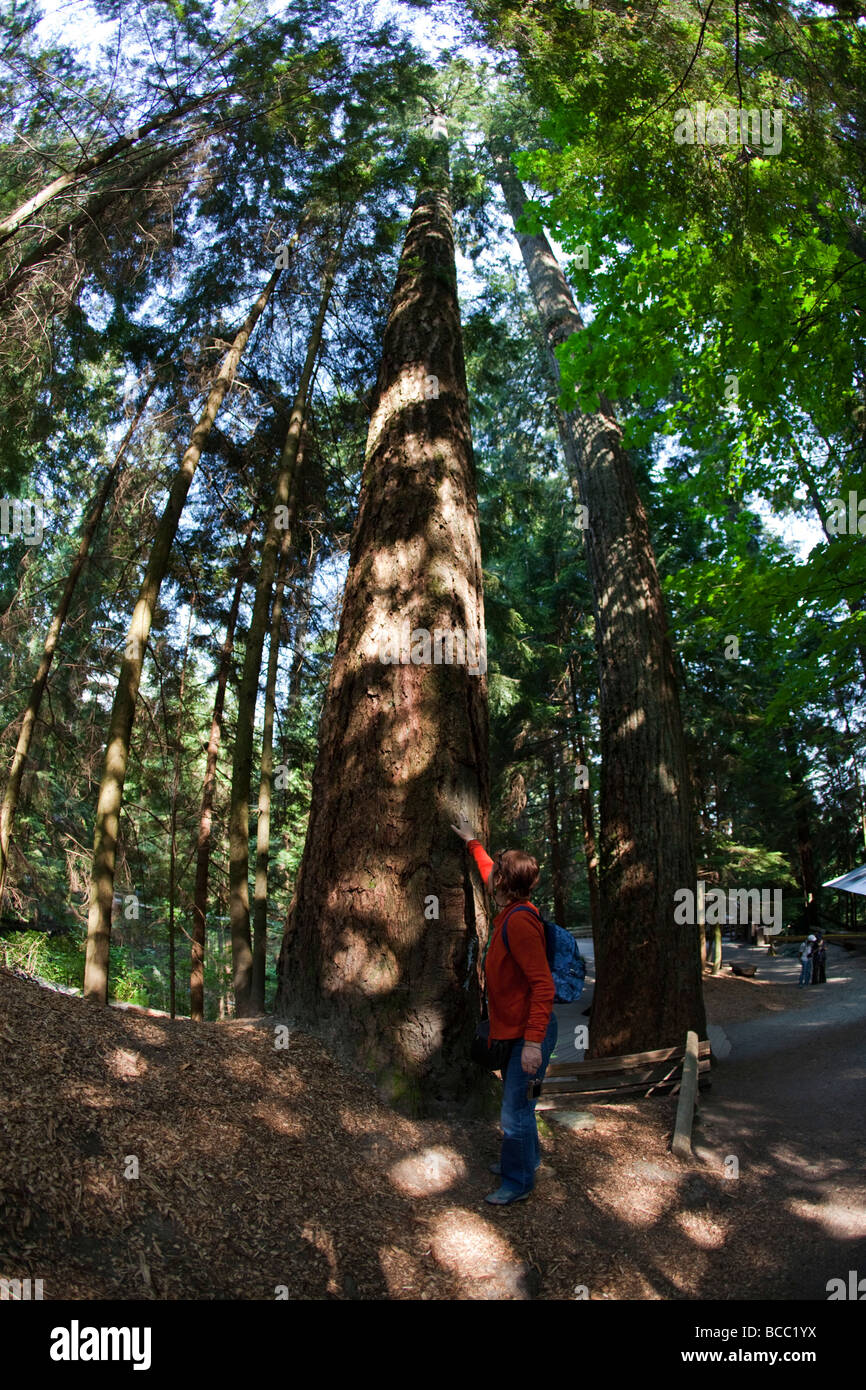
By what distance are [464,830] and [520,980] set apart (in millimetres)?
1185

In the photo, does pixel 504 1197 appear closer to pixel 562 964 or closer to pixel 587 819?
pixel 562 964

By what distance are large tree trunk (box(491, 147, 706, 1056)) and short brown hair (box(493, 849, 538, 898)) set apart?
4.04 metres

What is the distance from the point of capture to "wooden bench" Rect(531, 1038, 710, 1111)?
688cm

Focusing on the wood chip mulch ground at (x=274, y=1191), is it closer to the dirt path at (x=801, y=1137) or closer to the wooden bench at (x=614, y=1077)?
the dirt path at (x=801, y=1137)

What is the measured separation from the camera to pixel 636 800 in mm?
8281

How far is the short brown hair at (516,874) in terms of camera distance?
14.2 feet

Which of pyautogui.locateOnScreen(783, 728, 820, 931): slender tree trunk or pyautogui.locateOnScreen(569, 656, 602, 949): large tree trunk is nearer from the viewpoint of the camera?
pyautogui.locateOnScreen(569, 656, 602, 949): large tree trunk

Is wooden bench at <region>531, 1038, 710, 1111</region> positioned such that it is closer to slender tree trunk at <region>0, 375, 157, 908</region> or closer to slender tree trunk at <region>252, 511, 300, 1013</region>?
slender tree trunk at <region>252, 511, 300, 1013</region>

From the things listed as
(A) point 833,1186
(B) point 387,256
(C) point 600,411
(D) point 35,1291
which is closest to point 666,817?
(A) point 833,1186

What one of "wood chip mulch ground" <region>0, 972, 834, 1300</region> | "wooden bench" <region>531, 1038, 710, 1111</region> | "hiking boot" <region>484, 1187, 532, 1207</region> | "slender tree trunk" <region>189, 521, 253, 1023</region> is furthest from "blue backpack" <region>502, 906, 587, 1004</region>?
"slender tree trunk" <region>189, 521, 253, 1023</region>

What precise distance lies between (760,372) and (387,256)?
5.69m

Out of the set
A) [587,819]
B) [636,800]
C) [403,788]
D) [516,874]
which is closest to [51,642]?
[403,788]

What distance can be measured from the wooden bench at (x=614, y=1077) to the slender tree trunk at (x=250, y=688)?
14.5 feet

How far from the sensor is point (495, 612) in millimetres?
14719
